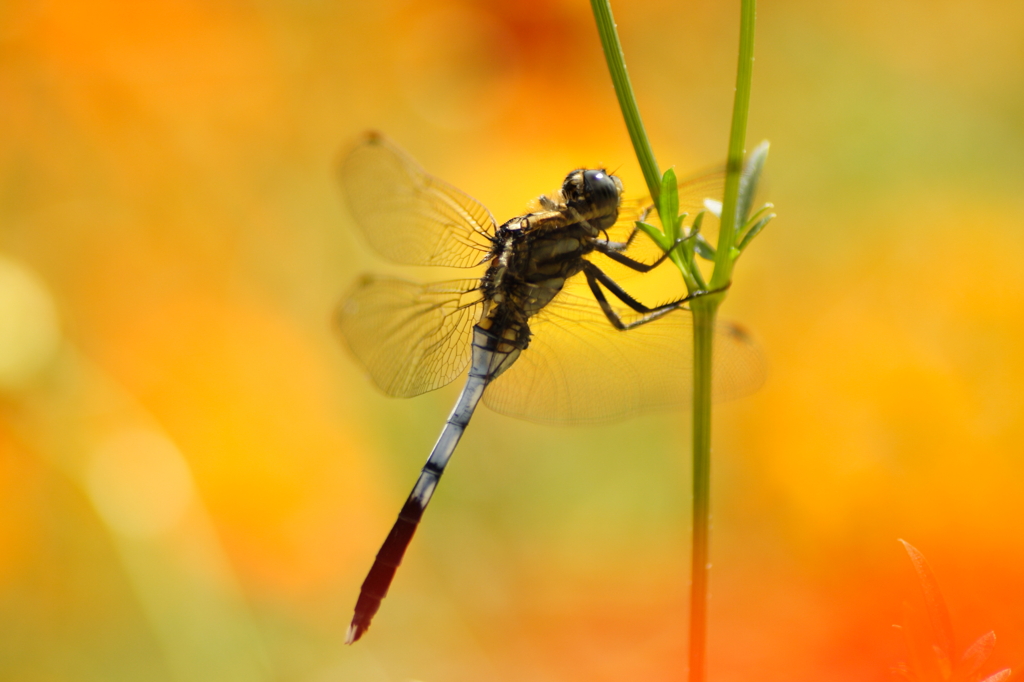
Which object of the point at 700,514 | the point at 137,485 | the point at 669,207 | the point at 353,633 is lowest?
the point at 137,485

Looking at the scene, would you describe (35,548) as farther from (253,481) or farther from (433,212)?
(433,212)

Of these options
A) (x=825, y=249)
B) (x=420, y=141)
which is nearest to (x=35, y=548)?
(x=420, y=141)

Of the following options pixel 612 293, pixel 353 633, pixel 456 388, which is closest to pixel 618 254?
pixel 612 293

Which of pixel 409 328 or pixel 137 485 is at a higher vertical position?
pixel 409 328

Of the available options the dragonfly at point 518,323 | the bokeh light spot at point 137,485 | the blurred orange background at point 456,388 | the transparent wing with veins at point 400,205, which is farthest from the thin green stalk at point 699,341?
the bokeh light spot at point 137,485

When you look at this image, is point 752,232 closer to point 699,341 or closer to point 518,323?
point 699,341

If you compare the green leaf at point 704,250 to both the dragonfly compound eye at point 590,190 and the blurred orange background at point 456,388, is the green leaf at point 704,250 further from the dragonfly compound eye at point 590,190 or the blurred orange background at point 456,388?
the blurred orange background at point 456,388
